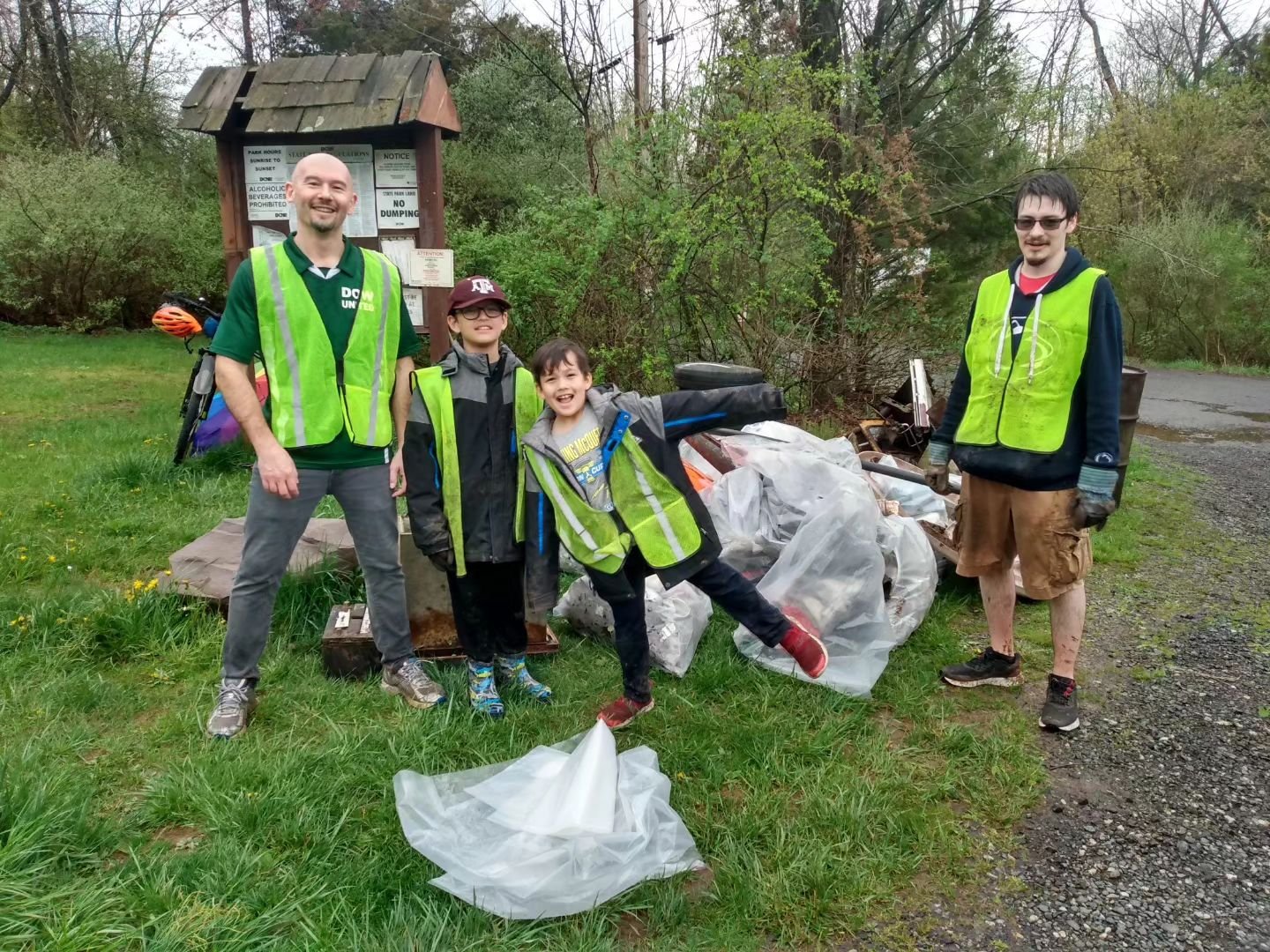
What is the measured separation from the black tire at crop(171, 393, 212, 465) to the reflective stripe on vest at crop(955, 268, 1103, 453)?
5189 mm

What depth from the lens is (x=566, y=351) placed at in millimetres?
2805

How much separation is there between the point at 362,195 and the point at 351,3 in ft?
57.8

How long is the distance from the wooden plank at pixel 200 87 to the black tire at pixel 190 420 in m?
1.90

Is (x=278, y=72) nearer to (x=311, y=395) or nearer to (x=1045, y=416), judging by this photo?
(x=311, y=395)

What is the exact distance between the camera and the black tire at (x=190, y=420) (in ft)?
20.0

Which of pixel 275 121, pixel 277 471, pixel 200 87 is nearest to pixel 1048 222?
pixel 277 471

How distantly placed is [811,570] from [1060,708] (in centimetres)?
106

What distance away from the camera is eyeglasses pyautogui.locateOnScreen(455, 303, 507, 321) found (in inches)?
113

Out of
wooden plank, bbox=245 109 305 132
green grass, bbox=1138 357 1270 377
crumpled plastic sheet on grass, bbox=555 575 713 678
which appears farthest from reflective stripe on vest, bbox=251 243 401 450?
green grass, bbox=1138 357 1270 377

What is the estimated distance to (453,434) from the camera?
290cm

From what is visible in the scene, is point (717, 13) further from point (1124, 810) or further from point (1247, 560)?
point (1124, 810)

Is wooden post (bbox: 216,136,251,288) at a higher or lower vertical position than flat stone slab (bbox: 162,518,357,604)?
higher

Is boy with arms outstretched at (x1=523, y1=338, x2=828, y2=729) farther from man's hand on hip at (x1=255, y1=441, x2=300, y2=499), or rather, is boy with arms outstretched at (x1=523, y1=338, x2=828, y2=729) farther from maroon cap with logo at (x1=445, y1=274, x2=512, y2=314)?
man's hand on hip at (x1=255, y1=441, x2=300, y2=499)

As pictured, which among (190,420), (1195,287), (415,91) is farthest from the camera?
(1195,287)
